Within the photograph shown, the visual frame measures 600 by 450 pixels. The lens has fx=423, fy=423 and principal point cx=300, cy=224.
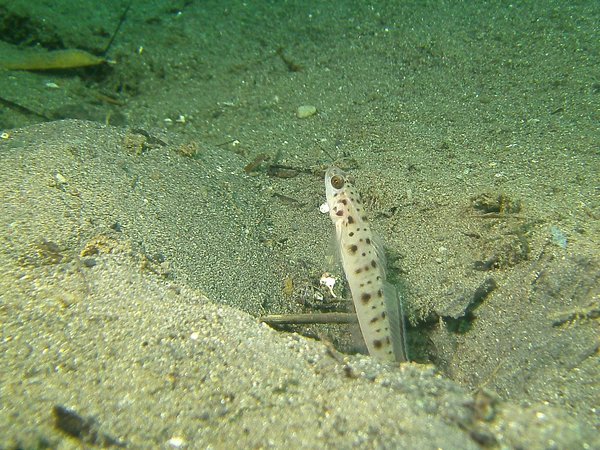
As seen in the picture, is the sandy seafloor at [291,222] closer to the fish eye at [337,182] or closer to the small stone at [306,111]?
the small stone at [306,111]

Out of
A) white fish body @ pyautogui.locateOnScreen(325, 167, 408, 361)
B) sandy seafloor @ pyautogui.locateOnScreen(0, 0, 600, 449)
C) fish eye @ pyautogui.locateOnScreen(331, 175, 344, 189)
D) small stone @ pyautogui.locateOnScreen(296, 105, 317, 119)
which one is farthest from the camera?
small stone @ pyautogui.locateOnScreen(296, 105, 317, 119)

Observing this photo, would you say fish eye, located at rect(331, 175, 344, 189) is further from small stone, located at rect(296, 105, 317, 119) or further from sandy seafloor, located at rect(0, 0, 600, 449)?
small stone, located at rect(296, 105, 317, 119)

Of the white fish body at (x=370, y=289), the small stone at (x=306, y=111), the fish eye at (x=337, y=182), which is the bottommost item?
the white fish body at (x=370, y=289)

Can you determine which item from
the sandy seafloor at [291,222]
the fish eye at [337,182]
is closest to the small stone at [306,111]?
the sandy seafloor at [291,222]

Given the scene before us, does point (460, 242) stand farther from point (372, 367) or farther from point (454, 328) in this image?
point (372, 367)

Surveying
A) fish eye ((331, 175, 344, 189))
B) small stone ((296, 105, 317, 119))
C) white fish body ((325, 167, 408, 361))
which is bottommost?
white fish body ((325, 167, 408, 361))

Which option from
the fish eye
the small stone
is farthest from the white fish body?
the small stone
